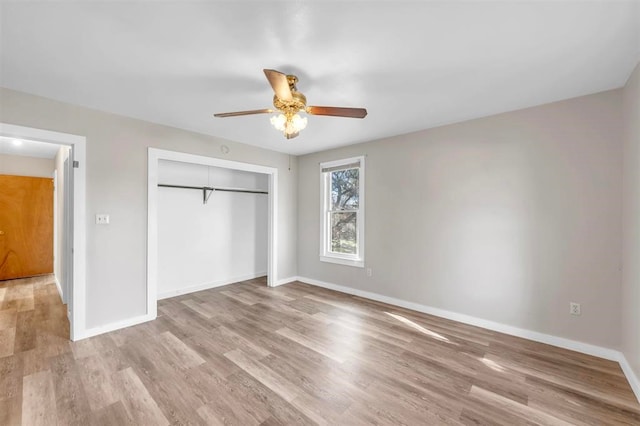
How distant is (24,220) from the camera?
5105 millimetres

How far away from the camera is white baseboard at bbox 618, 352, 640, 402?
190 centimetres

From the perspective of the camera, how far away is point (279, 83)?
179 cm

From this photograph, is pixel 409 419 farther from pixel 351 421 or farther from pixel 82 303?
pixel 82 303

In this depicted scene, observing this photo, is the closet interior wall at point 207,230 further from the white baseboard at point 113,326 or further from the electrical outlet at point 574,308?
the electrical outlet at point 574,308

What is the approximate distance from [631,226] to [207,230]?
5.31 meters

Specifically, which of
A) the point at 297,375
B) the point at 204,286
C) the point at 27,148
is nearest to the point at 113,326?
the point at 204,286

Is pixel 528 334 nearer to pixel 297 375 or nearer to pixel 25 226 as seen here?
pixel 297 375

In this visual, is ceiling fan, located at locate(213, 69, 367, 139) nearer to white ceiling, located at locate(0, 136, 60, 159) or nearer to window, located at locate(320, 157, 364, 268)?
window, located at locate(320, 157, 364, 268)

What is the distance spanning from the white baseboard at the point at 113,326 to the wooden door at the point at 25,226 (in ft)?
13.3

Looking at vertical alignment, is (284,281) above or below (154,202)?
below

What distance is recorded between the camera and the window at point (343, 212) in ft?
14.1

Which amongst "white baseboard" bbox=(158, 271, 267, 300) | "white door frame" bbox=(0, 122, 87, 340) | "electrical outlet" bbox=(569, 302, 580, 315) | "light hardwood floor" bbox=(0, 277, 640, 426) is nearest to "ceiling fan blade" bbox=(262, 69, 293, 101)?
"light hardwood floor" bbox=(0, 277, 640, 426)

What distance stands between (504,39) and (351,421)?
2.72 meters

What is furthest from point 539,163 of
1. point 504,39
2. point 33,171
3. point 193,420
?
point 33,171
